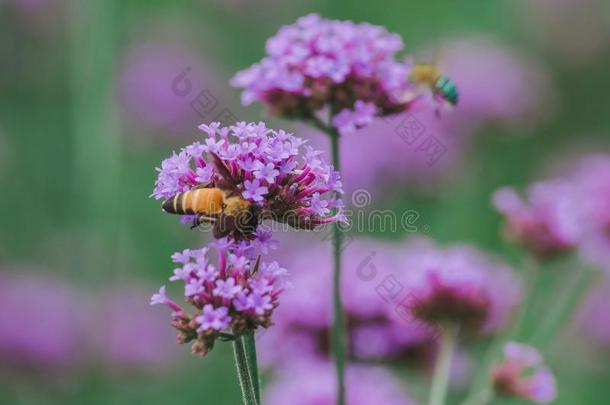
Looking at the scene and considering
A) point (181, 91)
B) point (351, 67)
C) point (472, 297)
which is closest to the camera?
point (351, 67)

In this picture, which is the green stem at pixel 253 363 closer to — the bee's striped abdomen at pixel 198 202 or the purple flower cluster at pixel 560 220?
the bee's striped abdomen at pixel 198 202

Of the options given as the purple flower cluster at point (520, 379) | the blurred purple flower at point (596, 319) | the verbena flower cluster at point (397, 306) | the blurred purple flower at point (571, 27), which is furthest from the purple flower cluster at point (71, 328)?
the blurred purple flower at point (571, 27)

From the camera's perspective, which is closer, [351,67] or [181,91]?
[351,67]

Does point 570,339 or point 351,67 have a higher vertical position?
point 351,67

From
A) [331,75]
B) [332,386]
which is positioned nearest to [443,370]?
[332,386]

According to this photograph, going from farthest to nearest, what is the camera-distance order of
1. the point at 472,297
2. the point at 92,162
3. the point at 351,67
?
the point at 92,162 < the point at 472,297 < the point at 351,67

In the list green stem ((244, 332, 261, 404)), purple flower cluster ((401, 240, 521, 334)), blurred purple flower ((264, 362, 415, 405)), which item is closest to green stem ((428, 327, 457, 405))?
purple flower cluster ((401, 240, 521, 334))

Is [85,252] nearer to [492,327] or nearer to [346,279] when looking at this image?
[346,279]

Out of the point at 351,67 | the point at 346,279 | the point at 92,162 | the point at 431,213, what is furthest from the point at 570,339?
the point at 351,67
